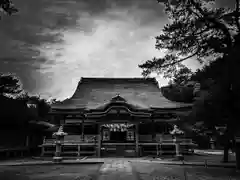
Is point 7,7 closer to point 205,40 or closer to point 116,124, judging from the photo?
point 205,40

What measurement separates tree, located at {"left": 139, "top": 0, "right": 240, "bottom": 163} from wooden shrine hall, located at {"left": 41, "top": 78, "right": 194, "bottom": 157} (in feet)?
19.5

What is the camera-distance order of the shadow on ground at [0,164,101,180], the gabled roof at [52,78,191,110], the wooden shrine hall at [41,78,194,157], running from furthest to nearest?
1. the gabled roof at [52,78,191,110]
2. the wooden shrine hall at [41,78,194,157]
3. the shadow on ground at [0,164,101,180]

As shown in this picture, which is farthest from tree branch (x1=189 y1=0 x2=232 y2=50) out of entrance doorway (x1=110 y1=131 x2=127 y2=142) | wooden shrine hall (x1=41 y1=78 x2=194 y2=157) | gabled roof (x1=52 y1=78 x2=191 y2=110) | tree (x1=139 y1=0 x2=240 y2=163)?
entrance doorway (x1=110 y1=131 x2=127 y2=142)

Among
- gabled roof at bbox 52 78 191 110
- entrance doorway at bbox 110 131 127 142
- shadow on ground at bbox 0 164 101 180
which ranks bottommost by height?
shadow on ground at bbox 0 164 101 180

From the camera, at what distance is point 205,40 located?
8688mm

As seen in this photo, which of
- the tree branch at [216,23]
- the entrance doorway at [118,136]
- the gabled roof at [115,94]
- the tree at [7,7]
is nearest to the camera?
the tree at [7,7]

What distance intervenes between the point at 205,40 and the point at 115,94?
1459cm

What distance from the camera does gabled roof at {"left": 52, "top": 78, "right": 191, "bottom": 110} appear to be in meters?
18.8

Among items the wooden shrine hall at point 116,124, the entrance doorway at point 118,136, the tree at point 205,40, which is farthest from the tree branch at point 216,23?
the entrance doorway at point 118,136

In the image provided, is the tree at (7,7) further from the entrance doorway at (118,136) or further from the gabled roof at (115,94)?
the entrance doorway at (118,136)

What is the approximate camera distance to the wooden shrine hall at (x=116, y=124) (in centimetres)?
1605

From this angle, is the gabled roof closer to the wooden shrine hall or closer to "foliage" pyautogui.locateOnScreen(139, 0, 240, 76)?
the wooden shrine hall

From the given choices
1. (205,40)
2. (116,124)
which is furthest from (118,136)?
(205,40)

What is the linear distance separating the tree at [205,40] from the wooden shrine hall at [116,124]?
594 cm
